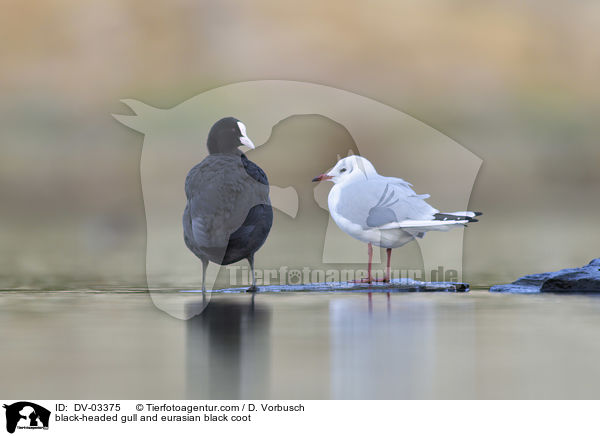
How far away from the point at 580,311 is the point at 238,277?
9.63 ft

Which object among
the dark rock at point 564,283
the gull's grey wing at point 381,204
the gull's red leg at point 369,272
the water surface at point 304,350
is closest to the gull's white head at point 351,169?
the gull's grey wing at point 381,204

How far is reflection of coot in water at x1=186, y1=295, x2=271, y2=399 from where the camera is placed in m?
2.04

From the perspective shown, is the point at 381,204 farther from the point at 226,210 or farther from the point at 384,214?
the point at 226,210

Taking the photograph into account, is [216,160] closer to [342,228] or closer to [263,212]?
[263,212]

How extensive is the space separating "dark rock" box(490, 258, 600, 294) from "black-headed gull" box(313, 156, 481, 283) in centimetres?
80

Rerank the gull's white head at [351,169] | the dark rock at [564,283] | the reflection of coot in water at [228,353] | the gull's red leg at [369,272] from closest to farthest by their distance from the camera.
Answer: the reflection of coot in water at [228,353] → the dark rock at [564,283] → the gull's red leg at [369,272] → the gull's white head at [351,169]

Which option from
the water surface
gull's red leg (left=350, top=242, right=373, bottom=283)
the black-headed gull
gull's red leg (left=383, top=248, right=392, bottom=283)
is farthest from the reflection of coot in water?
the black-headed gull

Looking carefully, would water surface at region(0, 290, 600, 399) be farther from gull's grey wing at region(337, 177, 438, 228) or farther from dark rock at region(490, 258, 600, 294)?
gull's grey wing at region(337, 177, 438, 228)

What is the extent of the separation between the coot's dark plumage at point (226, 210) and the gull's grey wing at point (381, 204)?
1.13 metres

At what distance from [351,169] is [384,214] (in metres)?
0.87

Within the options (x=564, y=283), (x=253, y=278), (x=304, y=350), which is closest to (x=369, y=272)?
(x=253, y=278)

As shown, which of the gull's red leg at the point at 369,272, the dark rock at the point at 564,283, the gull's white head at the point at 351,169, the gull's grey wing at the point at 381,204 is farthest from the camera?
the gull's white head at the point at 351,169

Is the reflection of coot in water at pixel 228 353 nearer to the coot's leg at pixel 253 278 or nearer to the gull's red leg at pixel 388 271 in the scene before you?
the coot's leg at pixel 253 278

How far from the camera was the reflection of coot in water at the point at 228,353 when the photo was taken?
2.04m
